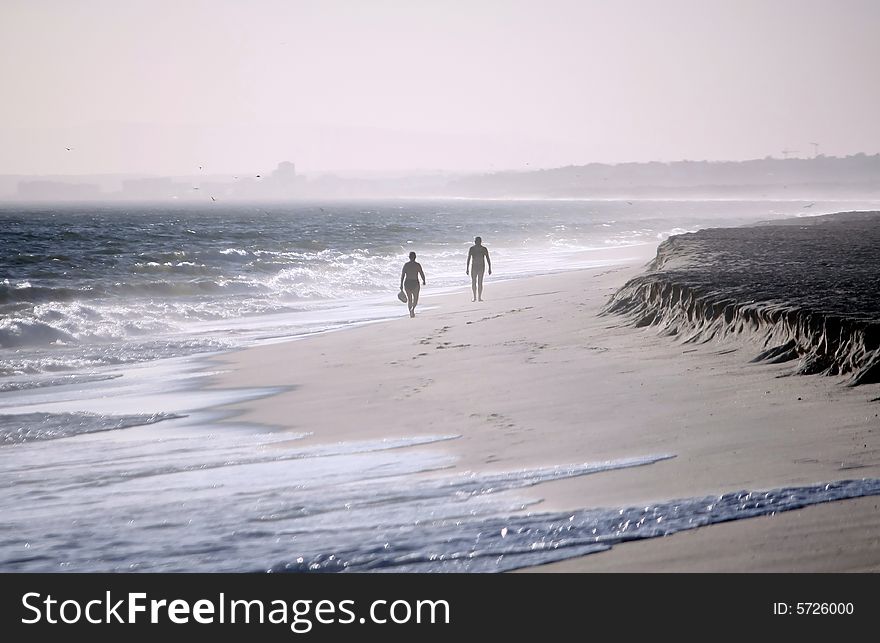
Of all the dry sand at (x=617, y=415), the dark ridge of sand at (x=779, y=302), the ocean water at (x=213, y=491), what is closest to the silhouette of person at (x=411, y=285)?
the ocean water at (x=213, y=491)

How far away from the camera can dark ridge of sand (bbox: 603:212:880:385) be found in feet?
26.6

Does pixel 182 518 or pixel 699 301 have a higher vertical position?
pixel 699 301

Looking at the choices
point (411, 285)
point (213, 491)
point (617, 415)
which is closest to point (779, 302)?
point (617, 415)

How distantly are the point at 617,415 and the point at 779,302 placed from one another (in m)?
3.29

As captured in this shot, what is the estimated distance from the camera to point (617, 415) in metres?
7.62

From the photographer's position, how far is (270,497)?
6145 mm

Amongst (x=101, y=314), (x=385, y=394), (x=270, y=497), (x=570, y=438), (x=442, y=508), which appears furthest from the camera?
(x=101, y=314)

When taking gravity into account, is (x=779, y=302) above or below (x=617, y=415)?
above

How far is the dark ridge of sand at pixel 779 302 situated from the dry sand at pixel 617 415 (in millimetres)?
287

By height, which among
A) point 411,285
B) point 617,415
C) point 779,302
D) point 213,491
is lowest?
point 213,491

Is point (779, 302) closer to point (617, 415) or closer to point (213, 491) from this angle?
point (617, 415)

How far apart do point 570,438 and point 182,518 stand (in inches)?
117
